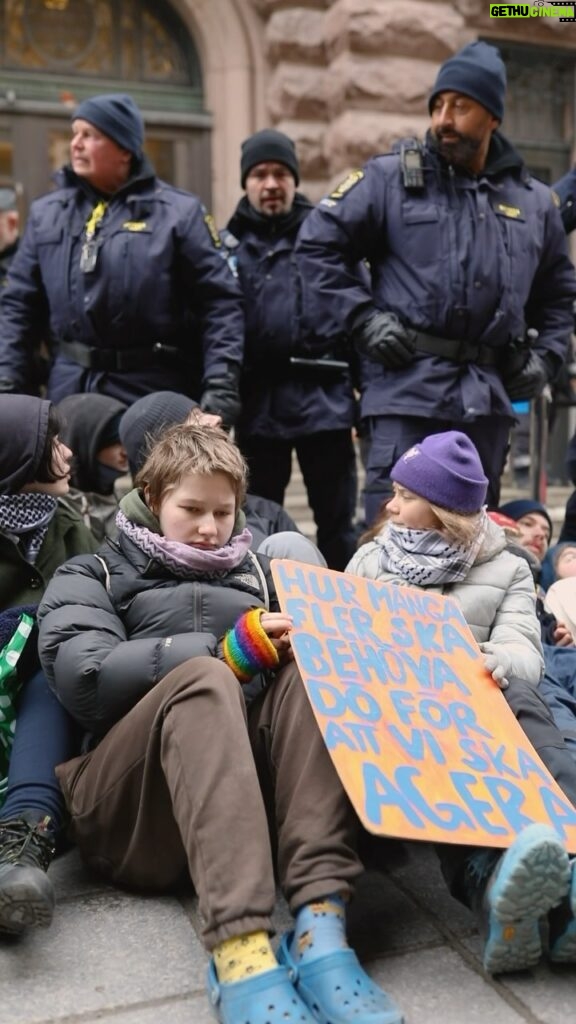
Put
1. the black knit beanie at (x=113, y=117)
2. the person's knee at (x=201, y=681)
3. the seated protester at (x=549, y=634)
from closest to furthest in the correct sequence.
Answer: the person's knee at (x=201, y=681) < the seated protester at (x=549, y=634) < the black knit beanie at (x=113, y=117)

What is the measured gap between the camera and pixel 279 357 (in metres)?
4.32

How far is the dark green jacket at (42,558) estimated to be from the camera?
274 centimetres

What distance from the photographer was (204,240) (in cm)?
394

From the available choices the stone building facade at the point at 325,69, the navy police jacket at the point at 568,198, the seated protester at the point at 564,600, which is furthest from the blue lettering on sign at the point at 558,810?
the stone building facade at the point at 325,69

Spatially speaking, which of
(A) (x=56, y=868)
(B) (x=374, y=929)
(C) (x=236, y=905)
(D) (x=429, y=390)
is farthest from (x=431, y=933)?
(D) (x=429, y=390)

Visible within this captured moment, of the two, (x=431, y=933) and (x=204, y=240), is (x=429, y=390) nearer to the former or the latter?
(x=204, y=240)

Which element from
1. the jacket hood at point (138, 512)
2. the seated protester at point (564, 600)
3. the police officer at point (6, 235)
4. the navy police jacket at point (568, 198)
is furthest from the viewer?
the police officer at point (6, 235)

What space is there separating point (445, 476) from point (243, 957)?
4.26ft

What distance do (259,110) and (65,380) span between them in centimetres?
417

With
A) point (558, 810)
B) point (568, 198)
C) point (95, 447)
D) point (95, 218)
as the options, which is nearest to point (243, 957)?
point (558, 810)

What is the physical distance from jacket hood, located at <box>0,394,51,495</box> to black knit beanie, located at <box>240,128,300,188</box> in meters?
1.90

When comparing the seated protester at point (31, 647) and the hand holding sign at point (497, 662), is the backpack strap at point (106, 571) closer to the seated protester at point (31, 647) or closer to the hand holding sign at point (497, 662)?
the seated protester at point (31, 647)

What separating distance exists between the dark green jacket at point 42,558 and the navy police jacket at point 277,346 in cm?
150

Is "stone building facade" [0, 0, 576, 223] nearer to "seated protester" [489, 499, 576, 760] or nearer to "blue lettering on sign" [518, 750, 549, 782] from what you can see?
"seated protester" [489, 499, 576, 760]
